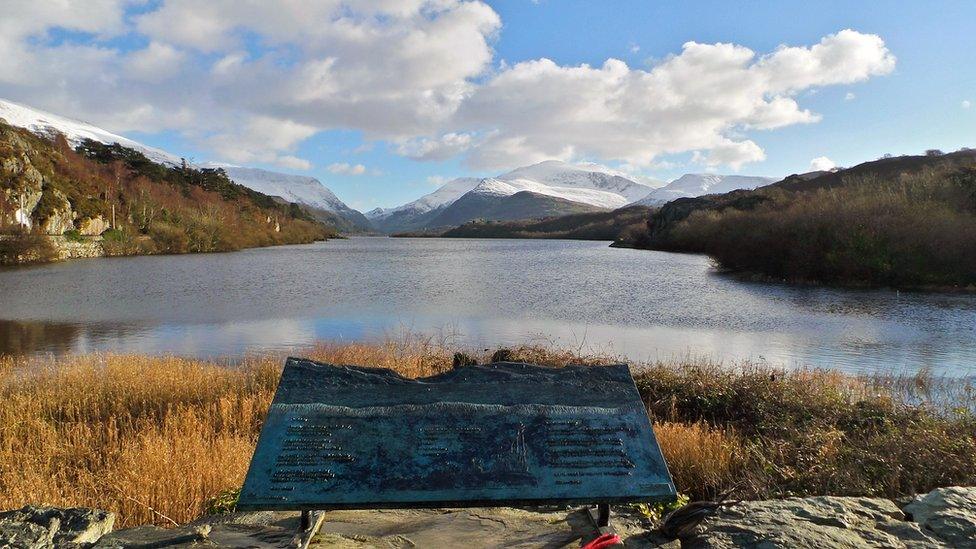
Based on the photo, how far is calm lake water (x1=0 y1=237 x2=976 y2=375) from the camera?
1769 cm

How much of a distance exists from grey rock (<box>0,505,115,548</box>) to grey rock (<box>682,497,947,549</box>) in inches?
164

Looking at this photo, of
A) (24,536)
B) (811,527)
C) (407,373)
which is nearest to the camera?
(24,536)

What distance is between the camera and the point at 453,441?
401cm

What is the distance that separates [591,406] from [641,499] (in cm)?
76

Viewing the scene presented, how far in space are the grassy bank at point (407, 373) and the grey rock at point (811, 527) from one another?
93cm

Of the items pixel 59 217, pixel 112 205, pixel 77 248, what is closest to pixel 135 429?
pixel 77 248

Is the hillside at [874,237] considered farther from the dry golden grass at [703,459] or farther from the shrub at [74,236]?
the shrub at [74,236]

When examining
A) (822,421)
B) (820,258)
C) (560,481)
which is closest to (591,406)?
(560,481)

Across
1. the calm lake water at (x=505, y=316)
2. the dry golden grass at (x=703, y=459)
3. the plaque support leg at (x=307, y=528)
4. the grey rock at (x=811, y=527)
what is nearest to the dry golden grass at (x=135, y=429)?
the plaque support leg at (x=307, y=528)

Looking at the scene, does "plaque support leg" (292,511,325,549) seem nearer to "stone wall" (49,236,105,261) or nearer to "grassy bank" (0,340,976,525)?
"grassy bank" (0,340,976,525)

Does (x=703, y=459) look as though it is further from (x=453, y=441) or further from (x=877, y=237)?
(x=877, y=237)

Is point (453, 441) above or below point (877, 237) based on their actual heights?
below

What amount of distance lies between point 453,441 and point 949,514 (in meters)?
3.90

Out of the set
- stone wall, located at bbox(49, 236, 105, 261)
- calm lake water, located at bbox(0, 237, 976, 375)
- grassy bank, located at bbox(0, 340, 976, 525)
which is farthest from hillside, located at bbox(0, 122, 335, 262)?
grassy bank, located at bbox(0, 340, 976, 525)
